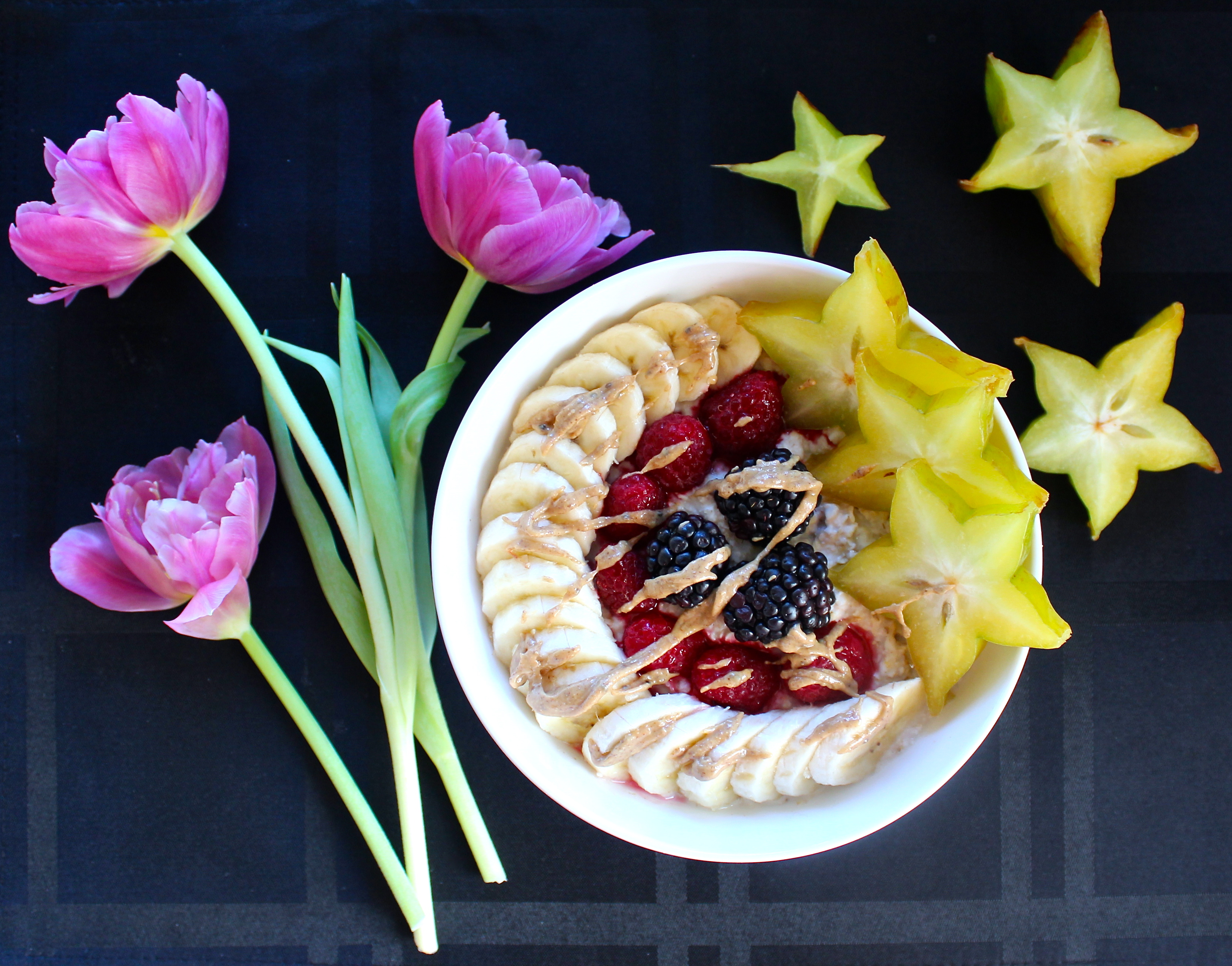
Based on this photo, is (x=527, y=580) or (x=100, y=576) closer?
(x=527, y=580)

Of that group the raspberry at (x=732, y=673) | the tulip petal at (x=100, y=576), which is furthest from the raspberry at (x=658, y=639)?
the tulip petal at (x=100, y=576)

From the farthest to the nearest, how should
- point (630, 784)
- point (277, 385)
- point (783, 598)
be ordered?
point (277, 385)
point (630, 784)
point (783, 598)

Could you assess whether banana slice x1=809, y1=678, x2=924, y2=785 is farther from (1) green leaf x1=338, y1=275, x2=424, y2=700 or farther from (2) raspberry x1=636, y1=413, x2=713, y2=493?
(1) green leaf x1=338, y1=275, x2=424, y2=700

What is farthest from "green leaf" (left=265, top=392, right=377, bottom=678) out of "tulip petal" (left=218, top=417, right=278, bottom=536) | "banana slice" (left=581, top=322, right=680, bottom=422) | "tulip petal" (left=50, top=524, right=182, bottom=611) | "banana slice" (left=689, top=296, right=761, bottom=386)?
"banana slice" (left=689, top=296, right=761, bottom=386)

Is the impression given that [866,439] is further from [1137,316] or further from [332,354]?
[332,354]

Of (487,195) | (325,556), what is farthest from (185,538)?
(487,195)

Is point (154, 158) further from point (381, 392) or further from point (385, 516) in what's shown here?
point (385, 516)

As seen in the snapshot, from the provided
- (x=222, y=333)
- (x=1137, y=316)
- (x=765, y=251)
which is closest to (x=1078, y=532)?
(x=1137, y=316)
